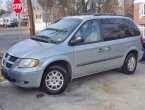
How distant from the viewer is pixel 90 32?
7.05m

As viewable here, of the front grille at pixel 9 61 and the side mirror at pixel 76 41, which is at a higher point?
the side mirror at pixel 76 41

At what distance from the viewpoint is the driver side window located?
22.5 feet

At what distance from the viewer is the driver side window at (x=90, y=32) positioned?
6.87 meters

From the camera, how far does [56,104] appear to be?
19.0 ft

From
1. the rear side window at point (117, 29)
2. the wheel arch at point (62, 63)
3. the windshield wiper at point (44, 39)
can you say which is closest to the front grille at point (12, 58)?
the wheel arch at point (62, 63)

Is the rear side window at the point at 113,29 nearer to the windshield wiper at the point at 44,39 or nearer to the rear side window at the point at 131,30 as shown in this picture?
the rear side window at the point at 131,30

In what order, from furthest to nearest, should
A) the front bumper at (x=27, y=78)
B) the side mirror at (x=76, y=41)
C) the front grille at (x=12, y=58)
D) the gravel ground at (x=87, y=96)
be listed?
the side mirror at (x=76, y=41), the front grille at (x=12, y=58), the front bumper at (x=27, y=78), the gravel ground at (x=87, y=96)

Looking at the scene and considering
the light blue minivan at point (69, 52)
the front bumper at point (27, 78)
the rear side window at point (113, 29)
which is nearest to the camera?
the front bumper at point (27, 78)

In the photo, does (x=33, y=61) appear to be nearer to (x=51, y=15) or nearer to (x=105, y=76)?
(x=105, y=76)

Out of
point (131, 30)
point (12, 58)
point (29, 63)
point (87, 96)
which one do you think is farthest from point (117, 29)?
point (12, 58)

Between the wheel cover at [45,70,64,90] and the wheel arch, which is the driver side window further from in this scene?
the wheel cover at [45,70,64,90]

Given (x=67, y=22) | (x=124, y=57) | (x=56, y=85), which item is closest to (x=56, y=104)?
(x=56, y=85)

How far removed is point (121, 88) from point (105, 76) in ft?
3.74

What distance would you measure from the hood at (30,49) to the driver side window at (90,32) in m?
0.90
